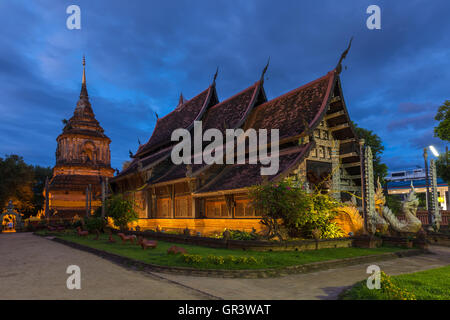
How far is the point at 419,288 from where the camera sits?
733 cm

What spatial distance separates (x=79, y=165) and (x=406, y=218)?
48451 millimetres

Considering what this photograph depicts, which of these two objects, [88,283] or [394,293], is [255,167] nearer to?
[88,283]

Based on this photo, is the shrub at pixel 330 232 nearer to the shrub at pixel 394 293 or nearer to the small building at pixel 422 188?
the shrub at pixel 394 293

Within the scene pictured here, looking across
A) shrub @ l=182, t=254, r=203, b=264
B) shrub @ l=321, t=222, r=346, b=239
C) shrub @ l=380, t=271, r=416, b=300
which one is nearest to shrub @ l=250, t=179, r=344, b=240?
shrub @ l=321, t=222, r=346, b=239

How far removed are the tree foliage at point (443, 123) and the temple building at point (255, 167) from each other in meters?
9.58

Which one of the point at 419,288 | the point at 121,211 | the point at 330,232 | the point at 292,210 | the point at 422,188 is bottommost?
the point at 419,288

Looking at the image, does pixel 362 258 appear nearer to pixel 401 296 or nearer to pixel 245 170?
pixel 401 296

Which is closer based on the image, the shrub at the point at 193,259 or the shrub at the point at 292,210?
the shrub at the point at 193,259

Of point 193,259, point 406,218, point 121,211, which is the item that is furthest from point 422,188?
point 193,259

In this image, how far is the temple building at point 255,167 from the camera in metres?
18.0

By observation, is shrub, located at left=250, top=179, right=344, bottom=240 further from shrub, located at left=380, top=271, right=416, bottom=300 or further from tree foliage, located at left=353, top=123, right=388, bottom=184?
tree foliage, located at left=353, top=123, right=388, bottom=184

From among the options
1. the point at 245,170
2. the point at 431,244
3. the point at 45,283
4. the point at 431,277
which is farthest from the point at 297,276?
the point at 431,244

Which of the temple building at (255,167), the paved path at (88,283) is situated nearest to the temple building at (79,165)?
the temple building at (255,167)
